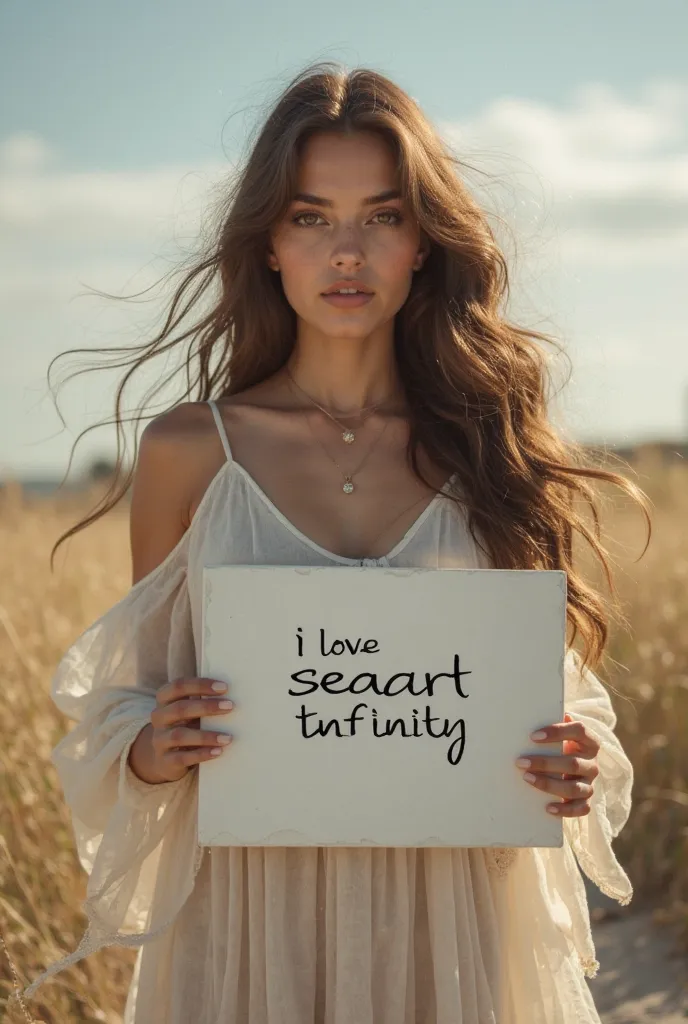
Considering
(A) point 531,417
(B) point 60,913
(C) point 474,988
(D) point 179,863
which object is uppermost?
(A) point 531,417

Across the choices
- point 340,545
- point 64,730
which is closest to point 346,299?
point 340,545

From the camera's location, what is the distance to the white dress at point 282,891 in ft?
6.54

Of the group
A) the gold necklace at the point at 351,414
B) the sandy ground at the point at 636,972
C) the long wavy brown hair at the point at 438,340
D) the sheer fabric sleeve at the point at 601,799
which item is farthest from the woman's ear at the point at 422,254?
the sandy ground at the point at 636,972

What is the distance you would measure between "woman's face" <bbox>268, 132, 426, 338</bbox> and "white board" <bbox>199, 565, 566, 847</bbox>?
58 cm

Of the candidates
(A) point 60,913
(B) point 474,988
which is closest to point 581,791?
(B) point 474,988

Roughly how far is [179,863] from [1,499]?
352 cm

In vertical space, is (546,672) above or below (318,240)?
below

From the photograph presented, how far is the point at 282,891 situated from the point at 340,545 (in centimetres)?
62

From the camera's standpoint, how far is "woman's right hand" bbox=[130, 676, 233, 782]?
1.83m

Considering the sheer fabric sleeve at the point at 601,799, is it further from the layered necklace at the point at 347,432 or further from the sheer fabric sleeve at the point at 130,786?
the sheer fabric sleeve at the point at 130,786

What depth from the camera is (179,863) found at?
211 cm

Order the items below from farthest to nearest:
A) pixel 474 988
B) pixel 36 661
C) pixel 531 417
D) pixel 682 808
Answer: pixel 682 808 → pixel 36 661 → pixel 531 417 → pixel 474 988

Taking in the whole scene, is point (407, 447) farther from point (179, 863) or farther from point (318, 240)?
point (179, 863)

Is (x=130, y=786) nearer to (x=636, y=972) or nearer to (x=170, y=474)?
(x=170, y=474)
